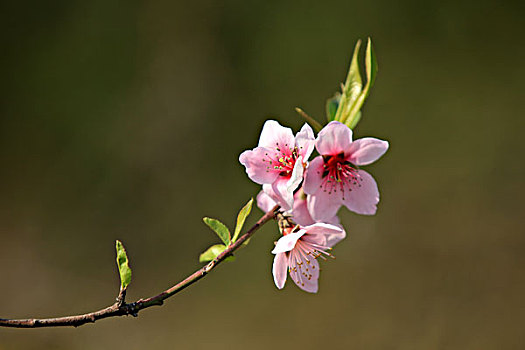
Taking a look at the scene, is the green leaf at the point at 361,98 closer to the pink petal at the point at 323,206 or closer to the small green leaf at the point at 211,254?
the pink petal at the point at 323,206

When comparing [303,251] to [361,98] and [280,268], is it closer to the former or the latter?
[280,268]

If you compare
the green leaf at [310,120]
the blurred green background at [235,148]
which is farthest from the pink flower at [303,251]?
the blurred green background at [235,148]

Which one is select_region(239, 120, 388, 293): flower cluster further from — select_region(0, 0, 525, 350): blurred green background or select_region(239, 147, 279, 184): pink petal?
select_region(0, 0, 525, 350): blurred green background

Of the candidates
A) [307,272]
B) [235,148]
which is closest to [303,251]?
[307,272]

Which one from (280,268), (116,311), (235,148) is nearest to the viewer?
(116,311)

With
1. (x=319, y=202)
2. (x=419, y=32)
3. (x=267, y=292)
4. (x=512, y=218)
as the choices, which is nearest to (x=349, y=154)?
(x=319, y=202)

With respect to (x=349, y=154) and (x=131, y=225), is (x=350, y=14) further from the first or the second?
(x=349, y=154)

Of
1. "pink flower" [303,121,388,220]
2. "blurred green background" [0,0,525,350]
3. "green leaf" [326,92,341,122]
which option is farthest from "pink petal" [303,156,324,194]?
"blurred green background" [0,0,525,350]
